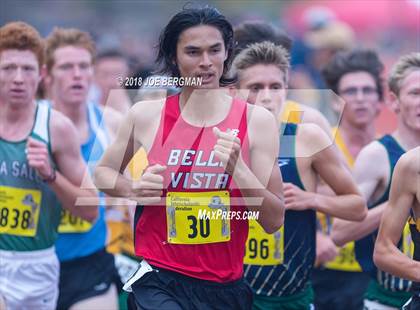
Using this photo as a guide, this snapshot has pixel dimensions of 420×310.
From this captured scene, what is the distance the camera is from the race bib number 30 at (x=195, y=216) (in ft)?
18.4

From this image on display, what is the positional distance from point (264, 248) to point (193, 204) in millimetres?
1211

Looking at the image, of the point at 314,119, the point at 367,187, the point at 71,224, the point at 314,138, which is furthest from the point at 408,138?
the point at 71,224

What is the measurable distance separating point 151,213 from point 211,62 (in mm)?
898

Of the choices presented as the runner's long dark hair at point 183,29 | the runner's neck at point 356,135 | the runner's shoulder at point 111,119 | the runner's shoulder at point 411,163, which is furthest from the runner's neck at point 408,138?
the runner's shoulder at point 111,119

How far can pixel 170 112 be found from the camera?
5742 mm

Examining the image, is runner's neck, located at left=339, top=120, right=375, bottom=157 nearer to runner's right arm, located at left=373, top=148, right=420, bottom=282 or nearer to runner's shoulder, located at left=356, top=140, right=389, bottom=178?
runner's shoulder, located at left=356, top=140, right=389, bottom=178

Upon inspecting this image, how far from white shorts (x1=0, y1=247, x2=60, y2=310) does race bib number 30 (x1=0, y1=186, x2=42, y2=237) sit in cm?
17

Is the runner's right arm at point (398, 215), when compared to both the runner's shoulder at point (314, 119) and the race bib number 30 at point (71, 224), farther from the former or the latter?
the race bib number 30 at point (71, 224)

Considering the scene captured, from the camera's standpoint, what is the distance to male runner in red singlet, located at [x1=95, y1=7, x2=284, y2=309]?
559 centimetres

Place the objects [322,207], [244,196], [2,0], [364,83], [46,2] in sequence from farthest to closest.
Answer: [46,2], [2,0], [364,83], [322,207], [244,196]

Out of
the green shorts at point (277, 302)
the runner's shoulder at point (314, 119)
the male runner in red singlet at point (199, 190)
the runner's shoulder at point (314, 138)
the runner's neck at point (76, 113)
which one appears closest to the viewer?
the male runner in red singlet at point (199, 190)

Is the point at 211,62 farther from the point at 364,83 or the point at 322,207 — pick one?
the point at 364,83

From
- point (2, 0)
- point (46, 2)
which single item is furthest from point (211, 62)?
point (46, 2)

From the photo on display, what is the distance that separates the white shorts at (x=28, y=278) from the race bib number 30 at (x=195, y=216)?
6.01 feet
